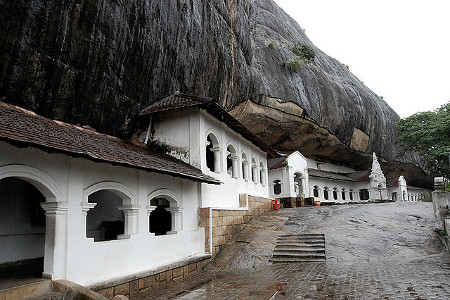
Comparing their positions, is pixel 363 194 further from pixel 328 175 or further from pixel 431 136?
pixel 431 136

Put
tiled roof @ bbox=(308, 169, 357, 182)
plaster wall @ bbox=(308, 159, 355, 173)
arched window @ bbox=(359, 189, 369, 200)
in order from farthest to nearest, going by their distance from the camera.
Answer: arched window @ bbox=(359, 189, 369, 200) → plaster wall @ bbox=(308, 159, 355, 173) → tiled roof @ bbox=(308, 169, 357, 182)

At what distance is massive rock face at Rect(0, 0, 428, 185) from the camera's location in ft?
24.9

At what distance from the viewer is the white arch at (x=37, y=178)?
5.66m

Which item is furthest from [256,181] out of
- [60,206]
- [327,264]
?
[60,206]

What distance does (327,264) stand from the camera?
10227 mm

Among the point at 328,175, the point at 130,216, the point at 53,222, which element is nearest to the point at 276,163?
the point at 328,175

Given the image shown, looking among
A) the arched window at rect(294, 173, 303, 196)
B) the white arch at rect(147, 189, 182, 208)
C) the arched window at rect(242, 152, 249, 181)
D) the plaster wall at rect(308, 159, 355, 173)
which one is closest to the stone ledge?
the white arch at rect(147, 189, 182, 208)

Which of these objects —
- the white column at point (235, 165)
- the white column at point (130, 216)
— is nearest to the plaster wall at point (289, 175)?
the white column at point (235, 165)

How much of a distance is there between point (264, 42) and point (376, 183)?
1803cm

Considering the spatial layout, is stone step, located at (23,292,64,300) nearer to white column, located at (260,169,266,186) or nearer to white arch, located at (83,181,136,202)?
white arch, located at (83,181,136,202)

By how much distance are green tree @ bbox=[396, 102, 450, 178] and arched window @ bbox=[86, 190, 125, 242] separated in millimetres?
22803

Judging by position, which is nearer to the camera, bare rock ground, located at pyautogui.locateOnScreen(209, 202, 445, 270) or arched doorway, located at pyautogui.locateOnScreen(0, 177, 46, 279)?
arched doorway, located at pyautogui.locateOnScreen(0, 177, 46, 279)

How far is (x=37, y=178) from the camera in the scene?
610 centimetres

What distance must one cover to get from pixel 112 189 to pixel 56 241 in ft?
5.80
